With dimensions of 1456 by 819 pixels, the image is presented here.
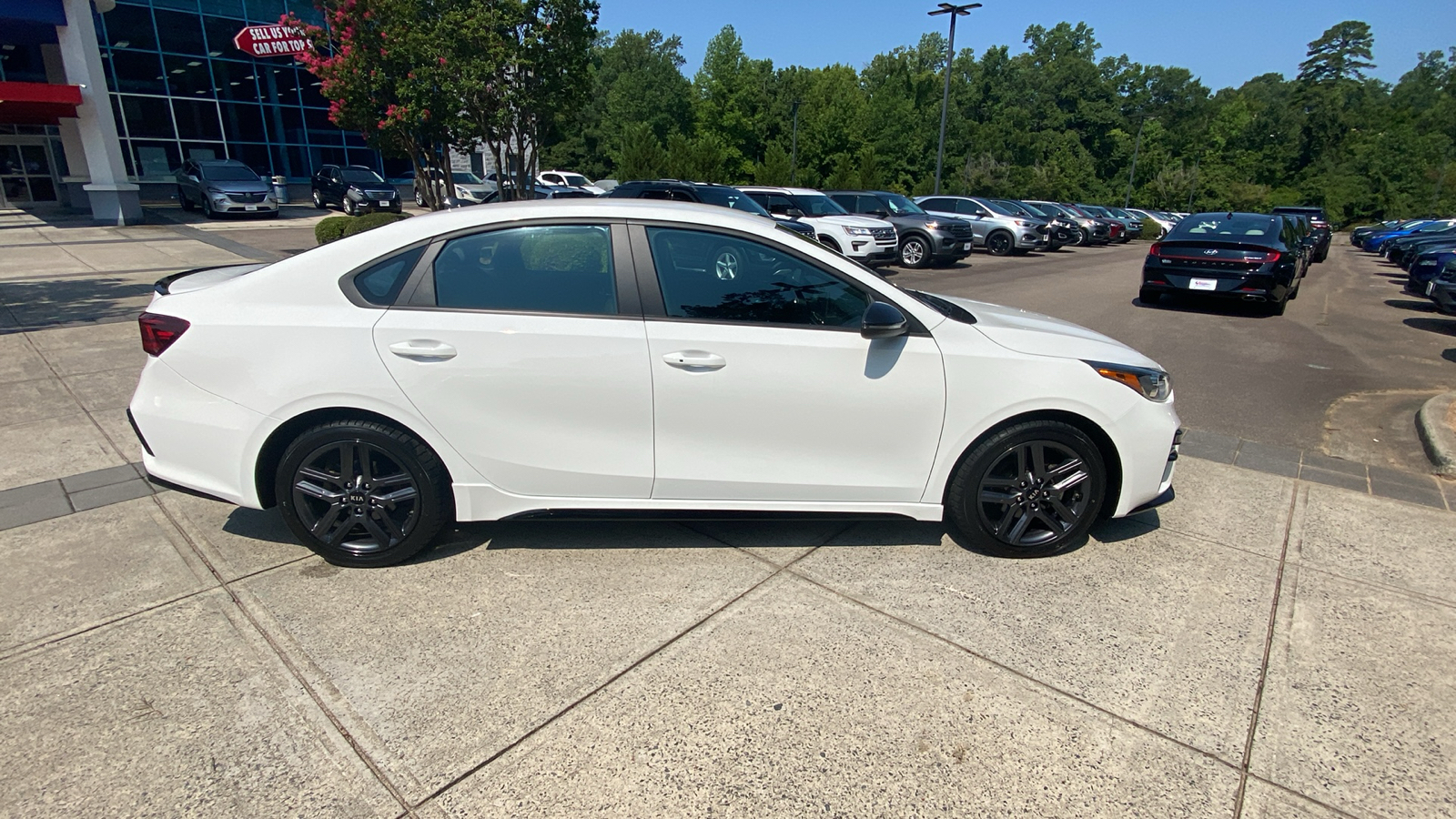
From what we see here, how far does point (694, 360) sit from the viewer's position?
326 centimetres

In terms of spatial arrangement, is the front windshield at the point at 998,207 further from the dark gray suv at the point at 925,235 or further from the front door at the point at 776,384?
the front door at the point at 776,384

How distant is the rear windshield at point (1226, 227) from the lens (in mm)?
11617

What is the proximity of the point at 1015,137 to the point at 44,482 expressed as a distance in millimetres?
79649

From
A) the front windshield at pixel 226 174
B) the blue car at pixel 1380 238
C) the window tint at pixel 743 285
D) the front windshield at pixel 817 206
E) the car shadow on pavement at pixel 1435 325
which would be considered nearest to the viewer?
the window tint at pixel 743 285

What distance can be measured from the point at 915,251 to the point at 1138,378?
1543 cm

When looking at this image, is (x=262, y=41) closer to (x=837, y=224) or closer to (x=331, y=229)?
(x=331, y=229)

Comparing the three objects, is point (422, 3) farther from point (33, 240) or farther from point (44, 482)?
point (33, 240)

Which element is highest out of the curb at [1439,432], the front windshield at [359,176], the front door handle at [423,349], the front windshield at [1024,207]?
the front windshield at [359,176]

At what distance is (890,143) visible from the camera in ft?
198

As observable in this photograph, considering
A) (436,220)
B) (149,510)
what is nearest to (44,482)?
(149,510)

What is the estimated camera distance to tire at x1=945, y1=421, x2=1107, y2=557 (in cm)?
352

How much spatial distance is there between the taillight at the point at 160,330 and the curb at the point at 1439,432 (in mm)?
7262

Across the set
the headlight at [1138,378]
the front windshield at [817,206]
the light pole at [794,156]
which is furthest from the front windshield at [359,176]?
the headlight at [1138,378]

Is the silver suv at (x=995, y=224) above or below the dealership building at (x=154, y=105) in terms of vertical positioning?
below
